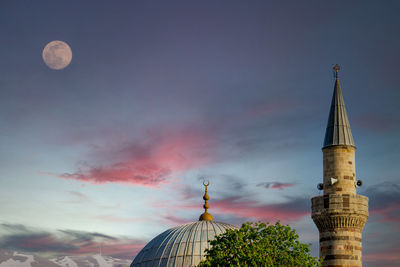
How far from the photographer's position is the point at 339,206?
49750 millimetres

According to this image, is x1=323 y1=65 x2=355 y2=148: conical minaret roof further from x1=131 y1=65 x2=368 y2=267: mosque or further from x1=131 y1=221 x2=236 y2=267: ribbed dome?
x1=131 y1=221 x2=236 y2=267: ribbed dome

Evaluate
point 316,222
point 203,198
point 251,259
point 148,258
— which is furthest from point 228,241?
point 203,198

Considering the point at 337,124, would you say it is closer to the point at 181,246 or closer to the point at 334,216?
the point at 334,216

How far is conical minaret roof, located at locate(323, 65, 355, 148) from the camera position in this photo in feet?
169

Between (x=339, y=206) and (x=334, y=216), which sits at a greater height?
(x=339, y=206)

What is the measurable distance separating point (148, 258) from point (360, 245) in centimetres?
2056

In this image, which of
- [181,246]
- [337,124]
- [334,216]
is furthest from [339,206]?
[181,246]

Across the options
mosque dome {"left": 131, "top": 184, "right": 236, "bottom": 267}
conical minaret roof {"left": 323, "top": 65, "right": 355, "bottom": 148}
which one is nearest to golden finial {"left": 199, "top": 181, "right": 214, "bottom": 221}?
mosque dome {"left": 131, "top": 184, "right": 236, "bottom": 267}

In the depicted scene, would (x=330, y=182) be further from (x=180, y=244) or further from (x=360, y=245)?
(x=180, y=244)

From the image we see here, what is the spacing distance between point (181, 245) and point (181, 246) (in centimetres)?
14

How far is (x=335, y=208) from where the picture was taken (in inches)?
1960

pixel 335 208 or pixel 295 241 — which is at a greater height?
pixel 335 208

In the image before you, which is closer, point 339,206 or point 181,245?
point 339,206

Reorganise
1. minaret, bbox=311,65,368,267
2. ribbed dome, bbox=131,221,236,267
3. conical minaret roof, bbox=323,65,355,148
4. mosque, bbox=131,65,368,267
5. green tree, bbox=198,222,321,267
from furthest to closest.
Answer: ribbed dome, bbox=131,221,236,267 → conical minaret roof, bbox=323,65,355,148 → mosque, bbox=131,65,368,267 → minaret, bbox=311,65,368,267 → green tree, bbox=198,222,321,267
